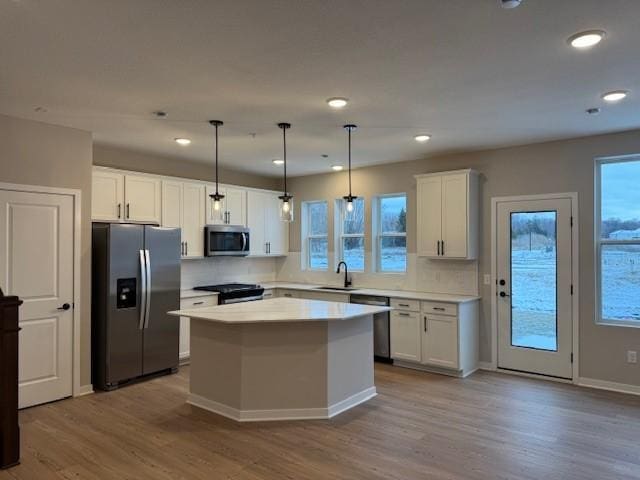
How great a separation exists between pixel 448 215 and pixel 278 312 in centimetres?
258

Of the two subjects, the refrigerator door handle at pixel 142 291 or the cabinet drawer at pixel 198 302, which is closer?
the refrigerator door handle at pixel 142 291

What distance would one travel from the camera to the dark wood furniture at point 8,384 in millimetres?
3088

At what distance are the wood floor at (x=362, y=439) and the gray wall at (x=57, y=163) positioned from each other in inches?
35.5

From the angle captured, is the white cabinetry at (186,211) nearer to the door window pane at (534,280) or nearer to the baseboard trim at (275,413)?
the baseboard trim at (275,413)

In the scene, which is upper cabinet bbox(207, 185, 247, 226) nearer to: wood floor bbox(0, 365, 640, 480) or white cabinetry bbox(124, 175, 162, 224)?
white cabinetry bbox(124, 175, 162, 224)

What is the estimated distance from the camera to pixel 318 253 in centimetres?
730

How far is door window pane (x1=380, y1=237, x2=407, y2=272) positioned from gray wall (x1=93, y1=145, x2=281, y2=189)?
230cm

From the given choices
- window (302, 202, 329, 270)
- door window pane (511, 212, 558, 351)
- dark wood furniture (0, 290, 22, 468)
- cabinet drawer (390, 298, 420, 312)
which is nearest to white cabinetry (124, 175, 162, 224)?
dark wood furniture (0, 290, 22, 468)

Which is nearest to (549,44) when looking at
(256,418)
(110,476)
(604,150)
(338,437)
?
(604,150)

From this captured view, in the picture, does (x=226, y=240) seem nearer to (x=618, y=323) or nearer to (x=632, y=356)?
(x=618, y=323)

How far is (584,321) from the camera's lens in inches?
189

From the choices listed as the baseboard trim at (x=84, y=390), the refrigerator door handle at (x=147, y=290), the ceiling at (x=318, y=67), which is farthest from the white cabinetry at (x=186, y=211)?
the baseboard trim at (x=84, y=390)

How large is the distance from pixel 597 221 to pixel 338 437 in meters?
3.49

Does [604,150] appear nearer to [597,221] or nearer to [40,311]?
[597,221]
